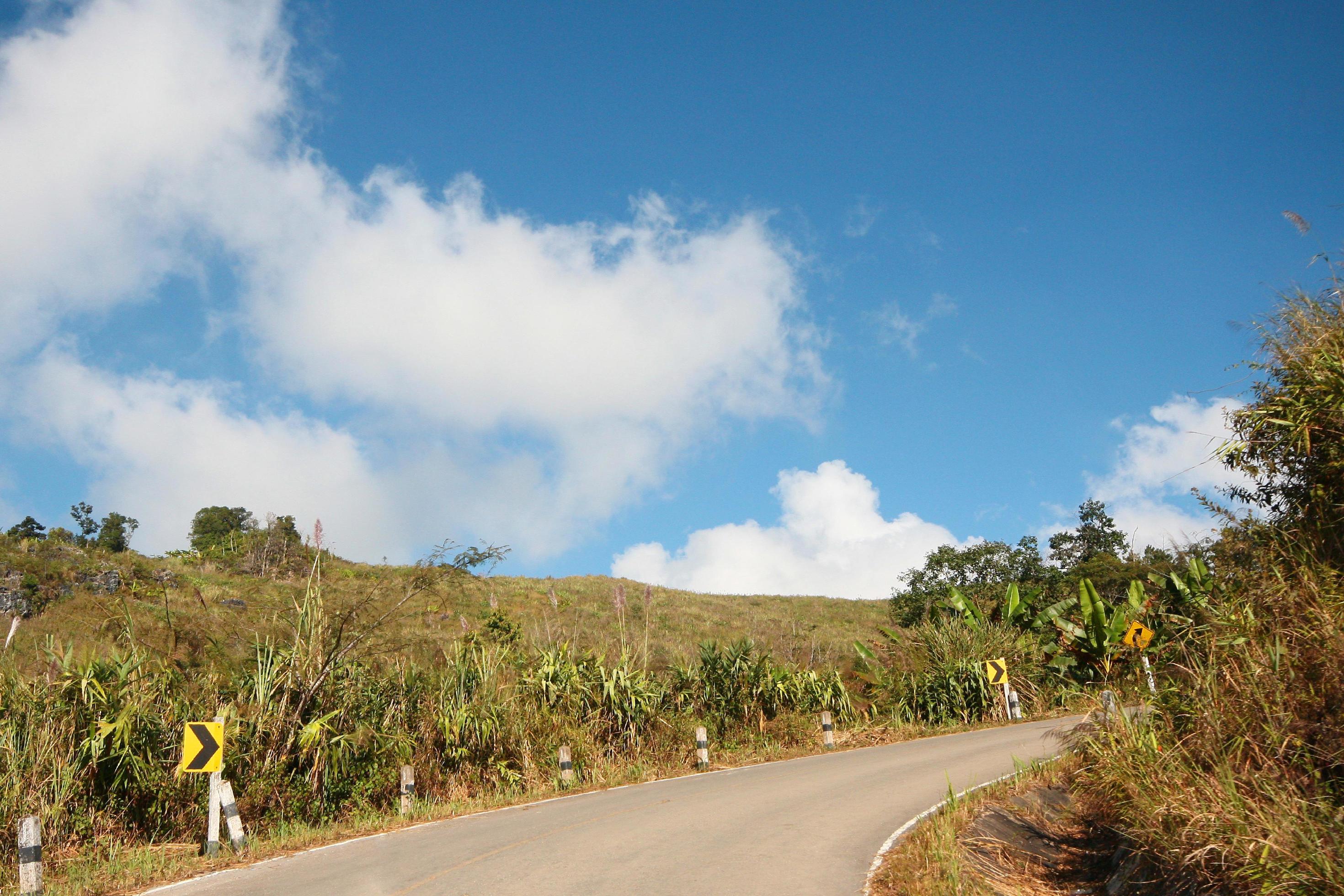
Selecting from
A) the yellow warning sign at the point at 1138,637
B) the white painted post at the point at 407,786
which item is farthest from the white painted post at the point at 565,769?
the yellow warning sign at the point at 1138,637

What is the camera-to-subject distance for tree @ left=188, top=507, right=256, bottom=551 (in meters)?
65.7

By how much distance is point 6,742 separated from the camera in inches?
428

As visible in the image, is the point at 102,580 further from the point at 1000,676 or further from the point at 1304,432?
the point at 1304,432

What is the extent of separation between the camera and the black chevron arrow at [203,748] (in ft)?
34.6

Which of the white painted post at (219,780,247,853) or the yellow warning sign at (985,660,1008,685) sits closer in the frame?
the white painted post at (219,780,247,853)

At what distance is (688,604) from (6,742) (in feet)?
145

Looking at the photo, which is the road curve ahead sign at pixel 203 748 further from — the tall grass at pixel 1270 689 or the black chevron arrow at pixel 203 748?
the tall grass at pixel 1270 689

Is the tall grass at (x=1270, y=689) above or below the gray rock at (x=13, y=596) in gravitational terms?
below

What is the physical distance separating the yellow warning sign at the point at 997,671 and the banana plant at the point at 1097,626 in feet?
7.43

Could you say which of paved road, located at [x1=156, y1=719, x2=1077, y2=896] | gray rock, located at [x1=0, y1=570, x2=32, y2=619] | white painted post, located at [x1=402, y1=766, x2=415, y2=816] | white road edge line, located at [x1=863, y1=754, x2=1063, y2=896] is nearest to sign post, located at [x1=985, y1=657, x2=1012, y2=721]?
paved road, located at [x1=156, y1=719, x2=1077, y2=896]

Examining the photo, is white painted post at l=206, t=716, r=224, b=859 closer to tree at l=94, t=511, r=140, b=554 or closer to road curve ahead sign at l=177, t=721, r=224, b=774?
road curve ahead sign at l=177, t=721, r=224, b=774

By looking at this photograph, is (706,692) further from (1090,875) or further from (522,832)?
(1090,875)

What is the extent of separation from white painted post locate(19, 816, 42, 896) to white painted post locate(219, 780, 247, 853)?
7.00ft

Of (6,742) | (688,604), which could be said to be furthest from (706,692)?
(688,604)
